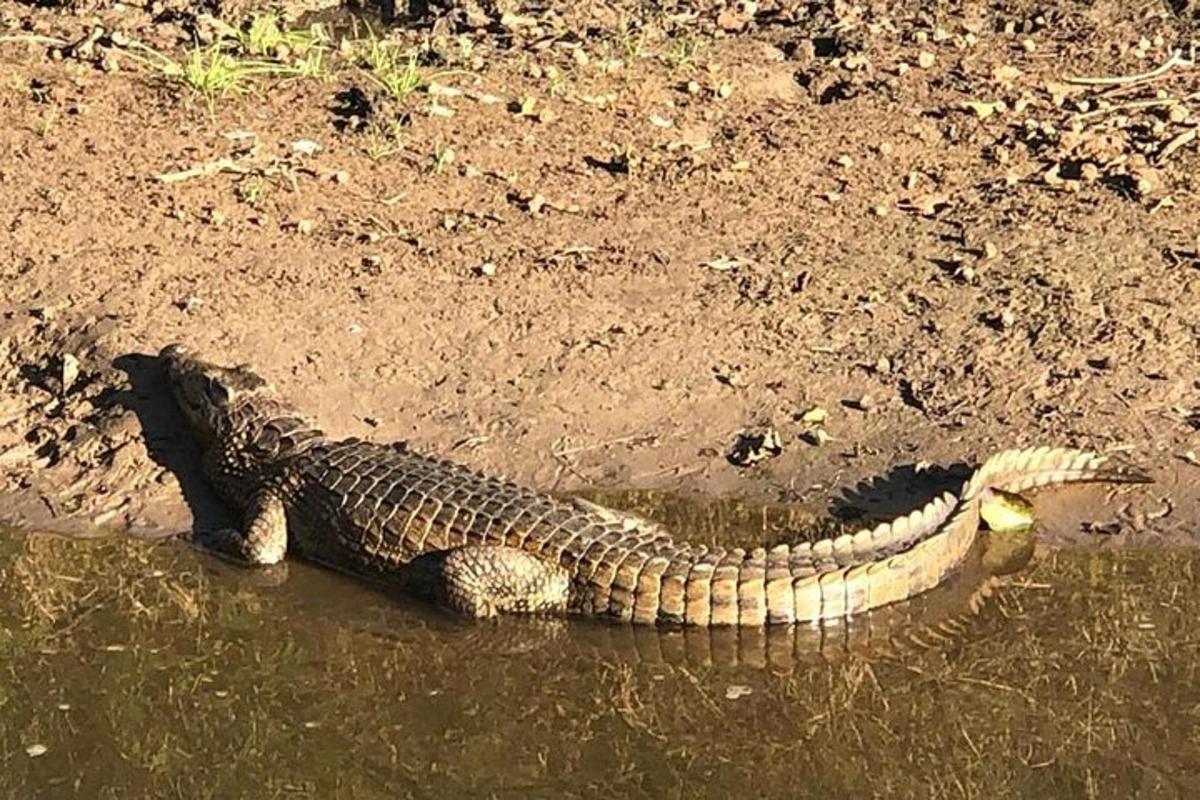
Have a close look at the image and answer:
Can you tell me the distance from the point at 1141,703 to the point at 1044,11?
17.5ft

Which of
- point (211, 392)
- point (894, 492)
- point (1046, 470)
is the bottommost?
point (894, 492)

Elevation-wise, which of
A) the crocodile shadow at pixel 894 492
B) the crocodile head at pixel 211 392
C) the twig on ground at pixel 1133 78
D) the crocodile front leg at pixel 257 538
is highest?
the twig on ground at pixel 1133 78

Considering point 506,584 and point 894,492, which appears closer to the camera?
point 506,584

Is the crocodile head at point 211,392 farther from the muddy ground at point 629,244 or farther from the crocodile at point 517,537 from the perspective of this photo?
the muddy ground at point 629,244

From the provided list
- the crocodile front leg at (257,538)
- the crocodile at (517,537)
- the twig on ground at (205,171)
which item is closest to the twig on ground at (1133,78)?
the crocodile at (517,537)

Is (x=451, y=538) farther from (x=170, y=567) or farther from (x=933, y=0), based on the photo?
(x=933, y=0)

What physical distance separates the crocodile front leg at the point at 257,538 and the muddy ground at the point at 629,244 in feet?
0.92

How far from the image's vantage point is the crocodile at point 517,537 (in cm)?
552

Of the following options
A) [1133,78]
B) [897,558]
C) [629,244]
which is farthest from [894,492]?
[1133,78]

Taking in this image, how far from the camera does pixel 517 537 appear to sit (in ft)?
18.9

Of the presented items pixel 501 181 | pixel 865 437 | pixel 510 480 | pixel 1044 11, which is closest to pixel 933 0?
pixel 1044 11

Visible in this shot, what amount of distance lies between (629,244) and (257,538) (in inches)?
93.8

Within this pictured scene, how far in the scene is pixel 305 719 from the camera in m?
5.07

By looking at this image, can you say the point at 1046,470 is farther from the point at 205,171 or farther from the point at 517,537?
the point at 205,171
